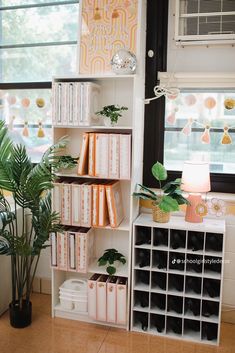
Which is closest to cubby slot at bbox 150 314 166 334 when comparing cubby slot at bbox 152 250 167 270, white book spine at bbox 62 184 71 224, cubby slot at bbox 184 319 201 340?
cubby slot at bbox 184 319 201 340

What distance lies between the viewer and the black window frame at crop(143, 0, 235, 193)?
2662 mm

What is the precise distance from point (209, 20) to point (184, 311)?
2091 mm

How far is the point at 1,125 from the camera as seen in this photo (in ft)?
7.86

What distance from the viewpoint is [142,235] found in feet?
8.57

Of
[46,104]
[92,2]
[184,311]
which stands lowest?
[184,311]

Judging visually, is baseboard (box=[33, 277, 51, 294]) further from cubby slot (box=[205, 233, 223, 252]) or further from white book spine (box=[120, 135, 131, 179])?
cubby slot (box=[205, 233, 223, 252])

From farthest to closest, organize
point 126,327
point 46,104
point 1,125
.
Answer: point 46,104 → point 126,327 → point 1,125

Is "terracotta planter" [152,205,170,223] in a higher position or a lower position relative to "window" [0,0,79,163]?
lower

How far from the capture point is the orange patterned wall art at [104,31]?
2543 mm

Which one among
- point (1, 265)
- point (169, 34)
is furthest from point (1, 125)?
point (169, 34)

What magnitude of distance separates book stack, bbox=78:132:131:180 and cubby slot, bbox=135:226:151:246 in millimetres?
426

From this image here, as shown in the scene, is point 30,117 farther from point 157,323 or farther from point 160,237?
point 157,323

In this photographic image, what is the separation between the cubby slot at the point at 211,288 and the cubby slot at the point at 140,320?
483 millimetres

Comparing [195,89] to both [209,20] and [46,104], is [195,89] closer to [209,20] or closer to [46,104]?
[209,20]
